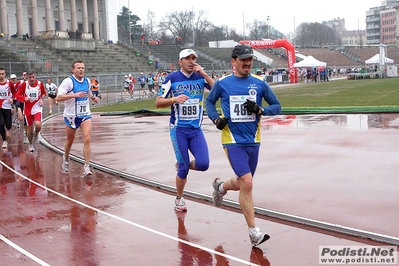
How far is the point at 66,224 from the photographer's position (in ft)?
25.8

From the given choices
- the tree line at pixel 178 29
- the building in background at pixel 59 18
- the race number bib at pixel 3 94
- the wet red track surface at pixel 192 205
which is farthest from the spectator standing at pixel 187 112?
the tree line at pixel 178 29

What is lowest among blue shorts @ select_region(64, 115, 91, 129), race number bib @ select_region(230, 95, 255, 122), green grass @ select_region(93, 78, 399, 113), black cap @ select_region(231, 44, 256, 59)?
green grass @ select_region(93, 78, 399, 113)

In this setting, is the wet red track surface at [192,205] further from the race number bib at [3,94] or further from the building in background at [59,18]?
the building in background at [59,18]

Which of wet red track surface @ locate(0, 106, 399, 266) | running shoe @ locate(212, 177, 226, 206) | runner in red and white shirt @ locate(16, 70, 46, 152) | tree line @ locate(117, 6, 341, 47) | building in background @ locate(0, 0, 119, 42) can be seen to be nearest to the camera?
wet red track surface @ locate(0, 106, 399, 266)

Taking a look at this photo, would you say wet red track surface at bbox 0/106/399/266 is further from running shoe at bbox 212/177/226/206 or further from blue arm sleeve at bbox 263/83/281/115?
blue arm sleeve at bbox 263/83/281/115

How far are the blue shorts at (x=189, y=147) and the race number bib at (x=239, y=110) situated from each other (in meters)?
1.54

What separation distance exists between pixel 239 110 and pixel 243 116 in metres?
0.08

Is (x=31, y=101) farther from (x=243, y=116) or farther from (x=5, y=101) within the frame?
(x=243, y=116)

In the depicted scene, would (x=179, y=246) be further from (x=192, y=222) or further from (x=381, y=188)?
(x=381, y=188)

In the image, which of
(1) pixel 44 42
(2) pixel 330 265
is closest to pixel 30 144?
(2) pixel 330 265

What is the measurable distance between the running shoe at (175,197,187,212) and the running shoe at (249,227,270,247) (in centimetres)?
200

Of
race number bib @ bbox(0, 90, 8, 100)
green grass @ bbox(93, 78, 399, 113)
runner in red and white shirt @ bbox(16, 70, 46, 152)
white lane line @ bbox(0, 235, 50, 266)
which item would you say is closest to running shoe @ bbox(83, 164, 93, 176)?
white lane line @ bbox(0, 235, 50, 266)

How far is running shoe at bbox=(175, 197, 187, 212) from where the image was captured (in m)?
8.34

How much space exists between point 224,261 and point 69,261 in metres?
1.62
